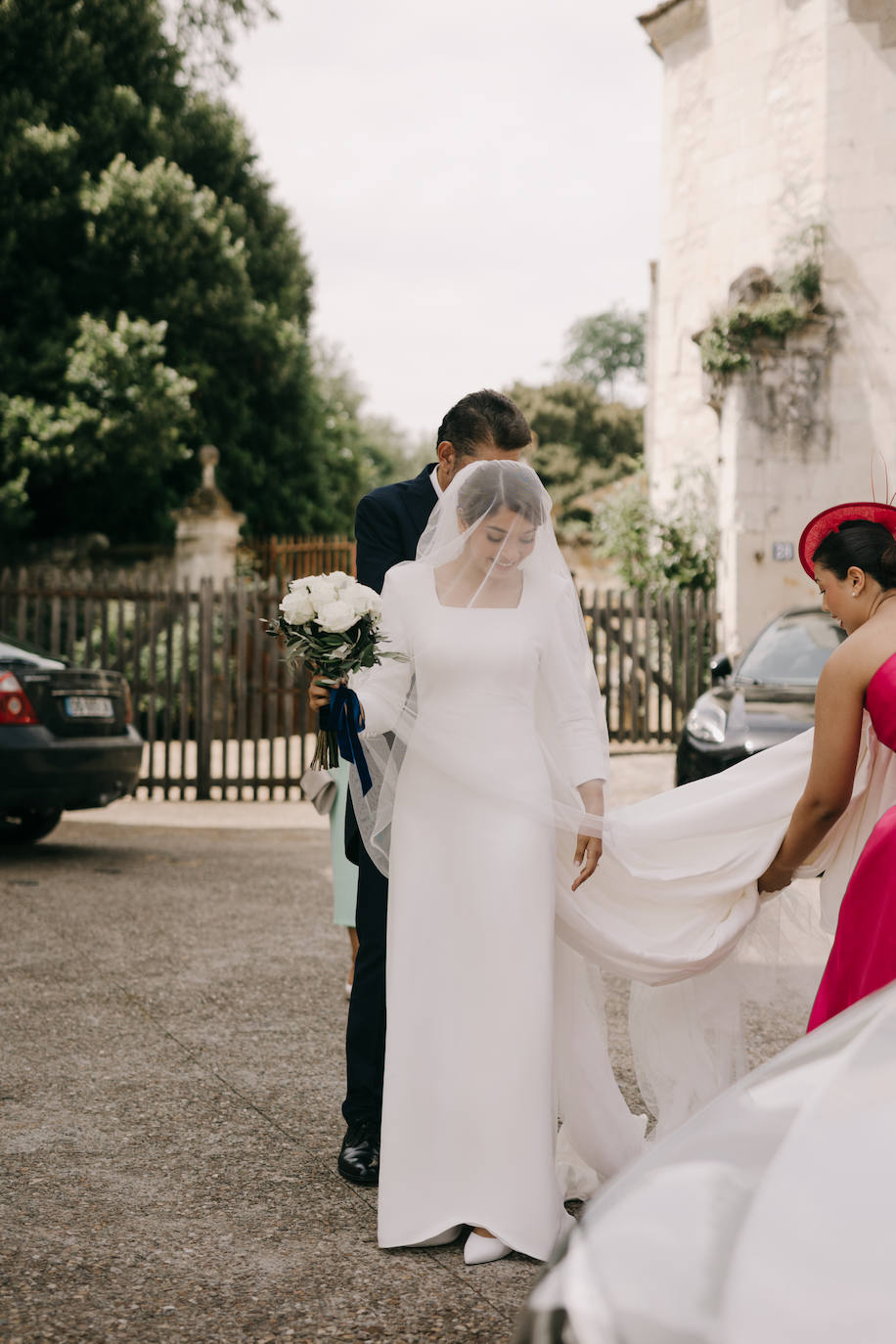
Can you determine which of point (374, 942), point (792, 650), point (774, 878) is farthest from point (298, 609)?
point (792, 650)

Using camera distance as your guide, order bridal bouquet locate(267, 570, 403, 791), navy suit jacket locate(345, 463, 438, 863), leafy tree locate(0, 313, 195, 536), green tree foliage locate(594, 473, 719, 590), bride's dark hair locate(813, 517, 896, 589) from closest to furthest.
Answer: bride's dark hair locate(813, 517, 896, 589)
bridal bouquet locate(267, 570, 403, 791)
navy suit jacket locate(345, 463, 438, 863)
green tree foliage locate(594, 473, 719, 590)
leafy tree locate(0, 313, 195, 536)

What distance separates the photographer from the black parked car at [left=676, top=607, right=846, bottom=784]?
750 centimetres

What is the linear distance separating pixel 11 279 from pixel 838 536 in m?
21.0

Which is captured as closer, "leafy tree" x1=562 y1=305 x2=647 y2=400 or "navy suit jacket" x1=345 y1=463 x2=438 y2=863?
"navy suit jacket" x1=345 y1=463 x2=438 y2=863

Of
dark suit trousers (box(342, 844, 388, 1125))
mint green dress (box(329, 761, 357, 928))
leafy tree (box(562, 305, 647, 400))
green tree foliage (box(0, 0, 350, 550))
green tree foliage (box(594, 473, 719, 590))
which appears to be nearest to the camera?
dark suit trousers (box(342, 844, 388, 1125))

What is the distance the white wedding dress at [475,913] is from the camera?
312 centimetres

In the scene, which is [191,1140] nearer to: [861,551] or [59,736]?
[861,551]

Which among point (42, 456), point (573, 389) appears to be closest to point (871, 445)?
point (42, 456)

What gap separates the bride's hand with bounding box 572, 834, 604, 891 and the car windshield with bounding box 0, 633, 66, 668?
6.00 metres

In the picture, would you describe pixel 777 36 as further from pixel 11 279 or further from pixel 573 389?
pixel 573 389

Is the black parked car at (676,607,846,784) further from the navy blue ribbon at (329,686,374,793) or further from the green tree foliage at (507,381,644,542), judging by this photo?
the green tree foliage at (507,381,644,542)

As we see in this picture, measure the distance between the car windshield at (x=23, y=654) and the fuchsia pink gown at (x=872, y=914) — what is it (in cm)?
669

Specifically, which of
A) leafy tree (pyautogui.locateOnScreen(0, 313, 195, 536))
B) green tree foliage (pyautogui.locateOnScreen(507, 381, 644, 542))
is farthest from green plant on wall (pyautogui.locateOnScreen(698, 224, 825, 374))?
green tree foliage (pyautogui.locateOnScreen(507, 381, 644, 542))

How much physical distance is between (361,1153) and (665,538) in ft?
50.4
